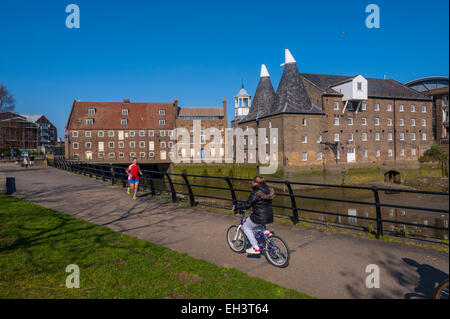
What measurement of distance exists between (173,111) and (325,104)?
34.0 m

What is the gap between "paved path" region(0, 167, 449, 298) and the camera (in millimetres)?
4328

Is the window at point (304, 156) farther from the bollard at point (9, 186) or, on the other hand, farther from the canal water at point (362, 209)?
the bollard at point (9, 186)

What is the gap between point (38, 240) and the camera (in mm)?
6172

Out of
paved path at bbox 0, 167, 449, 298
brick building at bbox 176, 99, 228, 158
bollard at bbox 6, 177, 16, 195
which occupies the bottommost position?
paved path at bbox 0, 167, 449, 298

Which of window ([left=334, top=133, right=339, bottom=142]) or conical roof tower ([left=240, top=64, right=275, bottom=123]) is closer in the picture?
window ([left=334, top=133, right=339, bottom=142])

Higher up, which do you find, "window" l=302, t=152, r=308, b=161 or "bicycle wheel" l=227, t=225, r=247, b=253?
"window" l=302, t=152, r=308, b=161

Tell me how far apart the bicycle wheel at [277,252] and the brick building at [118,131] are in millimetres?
54629

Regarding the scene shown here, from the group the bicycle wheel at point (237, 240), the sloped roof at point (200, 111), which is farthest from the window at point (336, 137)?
the bicycle wheel at point (237, 240)

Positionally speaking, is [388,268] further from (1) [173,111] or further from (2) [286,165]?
(1) [173,111]

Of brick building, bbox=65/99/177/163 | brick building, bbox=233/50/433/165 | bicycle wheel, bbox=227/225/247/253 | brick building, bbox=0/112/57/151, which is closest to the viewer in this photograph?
bicycle wheel, bbox=227/225/247/253

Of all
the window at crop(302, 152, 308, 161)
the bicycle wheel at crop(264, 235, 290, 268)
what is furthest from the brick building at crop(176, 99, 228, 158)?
the bicycle wheel at crop(264, 235, 290, 268)

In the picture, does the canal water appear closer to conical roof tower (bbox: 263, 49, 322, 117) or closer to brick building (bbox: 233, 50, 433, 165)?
brick building (bbox: 233, 50, 433, 165)

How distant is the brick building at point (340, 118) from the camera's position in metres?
42.1
